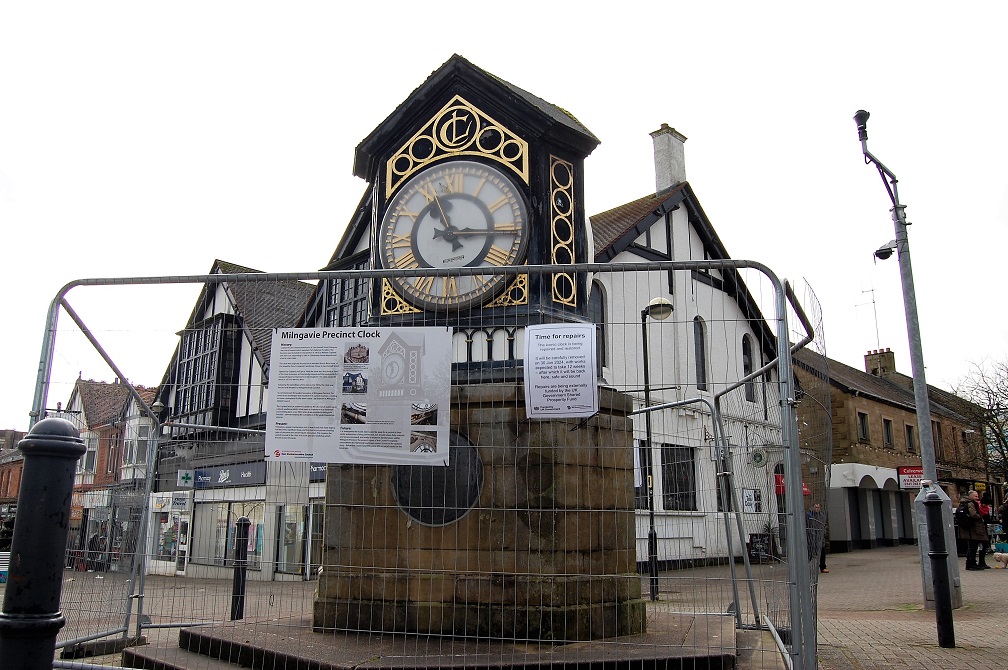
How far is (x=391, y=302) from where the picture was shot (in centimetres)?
728

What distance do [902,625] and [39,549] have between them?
8944 mm

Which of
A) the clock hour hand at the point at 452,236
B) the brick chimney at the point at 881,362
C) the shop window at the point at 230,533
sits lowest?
the shop window at the point at 230,533

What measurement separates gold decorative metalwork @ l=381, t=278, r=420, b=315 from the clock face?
150 millimetres

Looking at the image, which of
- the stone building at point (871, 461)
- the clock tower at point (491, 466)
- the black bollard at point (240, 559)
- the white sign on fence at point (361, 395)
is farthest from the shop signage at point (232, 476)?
the stone building at point (871, 461)

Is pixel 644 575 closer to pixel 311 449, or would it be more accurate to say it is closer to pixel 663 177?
pixel 311 449

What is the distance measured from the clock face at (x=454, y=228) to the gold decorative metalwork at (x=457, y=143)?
0.14 meters

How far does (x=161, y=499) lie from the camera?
739 centimetres

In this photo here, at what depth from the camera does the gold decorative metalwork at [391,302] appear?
7133mm

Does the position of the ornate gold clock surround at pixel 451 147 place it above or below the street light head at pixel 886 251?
below

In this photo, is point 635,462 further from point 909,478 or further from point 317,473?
point 909,478

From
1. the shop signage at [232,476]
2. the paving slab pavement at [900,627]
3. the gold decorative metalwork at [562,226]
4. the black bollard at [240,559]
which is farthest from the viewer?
the gold decorative metalwork at [562,226]

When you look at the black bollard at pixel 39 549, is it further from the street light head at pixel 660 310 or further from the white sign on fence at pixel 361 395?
the street light head at pixel 660 310

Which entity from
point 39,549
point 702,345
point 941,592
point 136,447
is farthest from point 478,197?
point 702,345

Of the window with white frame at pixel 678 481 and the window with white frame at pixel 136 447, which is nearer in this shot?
the window with white frame at pixel 678 481
